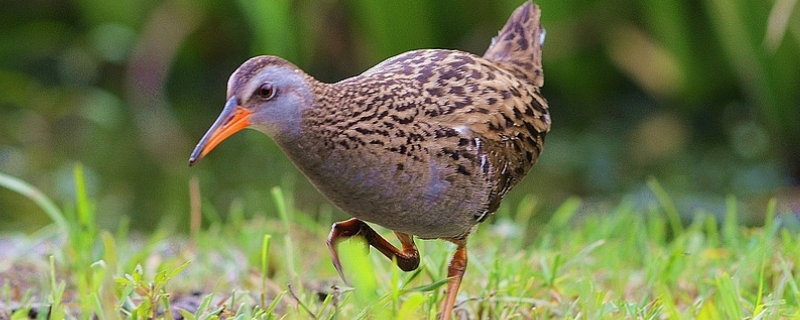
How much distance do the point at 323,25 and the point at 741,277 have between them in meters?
5.93

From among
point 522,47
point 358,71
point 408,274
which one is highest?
point 522,47

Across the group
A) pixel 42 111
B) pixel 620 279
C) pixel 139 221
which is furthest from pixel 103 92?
pixel 620 279

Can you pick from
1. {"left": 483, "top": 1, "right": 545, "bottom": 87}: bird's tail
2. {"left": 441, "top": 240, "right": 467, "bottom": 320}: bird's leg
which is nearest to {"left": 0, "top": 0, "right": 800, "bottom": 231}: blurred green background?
{"left": 483, "top": 1, "right": 545, "bottom": 87}: bird's tail

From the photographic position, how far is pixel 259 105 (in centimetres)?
297

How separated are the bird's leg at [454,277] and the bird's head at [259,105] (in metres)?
0.70

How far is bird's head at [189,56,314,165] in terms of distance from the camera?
9.69 feet

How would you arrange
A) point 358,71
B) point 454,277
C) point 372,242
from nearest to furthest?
1. point 454,277
2. point 372,242
3. point 358,71

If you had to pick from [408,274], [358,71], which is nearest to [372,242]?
[408,274]

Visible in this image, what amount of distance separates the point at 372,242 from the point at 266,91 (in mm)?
734

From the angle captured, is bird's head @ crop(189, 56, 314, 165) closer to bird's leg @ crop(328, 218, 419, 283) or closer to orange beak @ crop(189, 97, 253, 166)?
orange beak @ crop(189, 97, 253, 166)

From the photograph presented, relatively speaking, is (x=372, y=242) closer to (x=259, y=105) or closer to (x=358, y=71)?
(x=259, y=105)

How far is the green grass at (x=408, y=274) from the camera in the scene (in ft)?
10.2

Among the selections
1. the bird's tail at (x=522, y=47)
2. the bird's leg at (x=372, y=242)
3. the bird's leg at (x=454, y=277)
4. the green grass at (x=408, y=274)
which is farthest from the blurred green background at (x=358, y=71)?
the bird's leg at (x=454, y=277)

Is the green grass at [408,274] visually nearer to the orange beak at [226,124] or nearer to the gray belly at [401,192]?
the gray belly at [401,192]
